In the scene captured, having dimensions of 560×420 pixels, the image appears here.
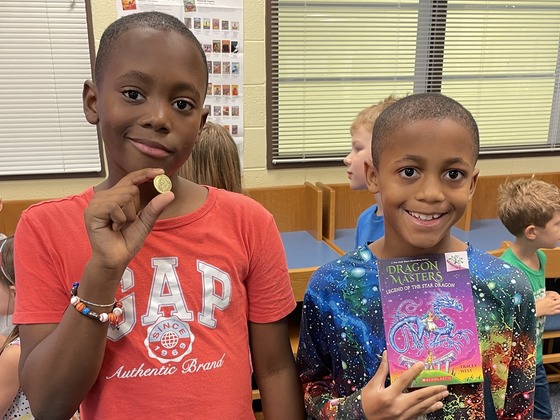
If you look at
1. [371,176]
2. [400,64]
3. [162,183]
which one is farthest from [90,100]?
[400,64]

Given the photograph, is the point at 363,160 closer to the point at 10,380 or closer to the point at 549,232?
the point at 549,232

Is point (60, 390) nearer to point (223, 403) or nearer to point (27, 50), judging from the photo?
point (223, 403)

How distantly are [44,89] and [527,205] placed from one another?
2.57 metres

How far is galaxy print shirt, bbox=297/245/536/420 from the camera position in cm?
94

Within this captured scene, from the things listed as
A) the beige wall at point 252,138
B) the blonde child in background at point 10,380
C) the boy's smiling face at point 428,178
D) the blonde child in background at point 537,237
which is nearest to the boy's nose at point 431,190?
the boy's smiling face at point 428,178

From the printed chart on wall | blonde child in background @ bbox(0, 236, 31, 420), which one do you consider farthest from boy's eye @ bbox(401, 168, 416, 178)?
the printed chart on wall

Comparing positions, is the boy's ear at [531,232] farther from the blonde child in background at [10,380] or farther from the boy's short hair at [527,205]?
the blonde child in background at [10,380]

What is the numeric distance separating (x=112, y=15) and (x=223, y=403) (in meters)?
2.48

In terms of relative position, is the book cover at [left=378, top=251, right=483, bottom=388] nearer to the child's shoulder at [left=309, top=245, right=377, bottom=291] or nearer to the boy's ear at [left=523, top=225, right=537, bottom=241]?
the child's shoulder at [left=309, top=245, right=377, bottom=291]

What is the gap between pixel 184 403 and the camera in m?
0.88

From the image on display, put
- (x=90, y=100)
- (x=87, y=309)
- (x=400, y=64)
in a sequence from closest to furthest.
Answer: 1. (x=87, y=309)
2. (x=90, y=100)
3. (x=400, y=64)

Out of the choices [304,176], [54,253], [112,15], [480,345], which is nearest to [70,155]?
[112,15]

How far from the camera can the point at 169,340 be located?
2.89 ft

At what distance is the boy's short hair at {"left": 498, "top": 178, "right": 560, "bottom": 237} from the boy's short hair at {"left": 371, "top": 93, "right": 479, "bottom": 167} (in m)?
1.47
